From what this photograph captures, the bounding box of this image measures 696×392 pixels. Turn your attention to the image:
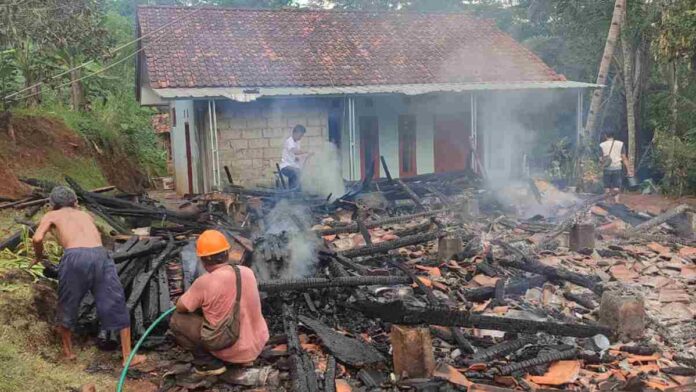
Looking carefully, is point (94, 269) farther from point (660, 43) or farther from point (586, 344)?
point (660, 43)

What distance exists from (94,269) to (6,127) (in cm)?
795

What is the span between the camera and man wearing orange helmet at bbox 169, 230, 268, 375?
4.49 m

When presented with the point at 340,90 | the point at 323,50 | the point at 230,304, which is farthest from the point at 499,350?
the point at 323,50

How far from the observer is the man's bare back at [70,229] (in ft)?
16.9

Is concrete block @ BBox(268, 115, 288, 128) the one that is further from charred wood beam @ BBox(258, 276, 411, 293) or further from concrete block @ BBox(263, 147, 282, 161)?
charred wood beam @ BBox(258, 276, 411, 293)

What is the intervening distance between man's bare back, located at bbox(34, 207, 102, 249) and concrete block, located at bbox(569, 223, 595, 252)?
6839 mm

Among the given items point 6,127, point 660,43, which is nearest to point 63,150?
point 6,127

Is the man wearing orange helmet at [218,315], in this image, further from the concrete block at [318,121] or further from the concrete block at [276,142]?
the concrete block at [318,121]

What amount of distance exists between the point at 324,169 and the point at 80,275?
11.3 m

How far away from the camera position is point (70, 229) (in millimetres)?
5168

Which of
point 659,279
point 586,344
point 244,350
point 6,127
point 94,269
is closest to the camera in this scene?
point 244,350

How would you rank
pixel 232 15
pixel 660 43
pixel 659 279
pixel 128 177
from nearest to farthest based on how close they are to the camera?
pixel 659 279 → pixel 660 43 → pixel 128 177 → pixel 232 15

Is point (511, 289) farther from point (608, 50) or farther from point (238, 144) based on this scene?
point (608, 50)

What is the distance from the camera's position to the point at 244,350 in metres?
4.78
